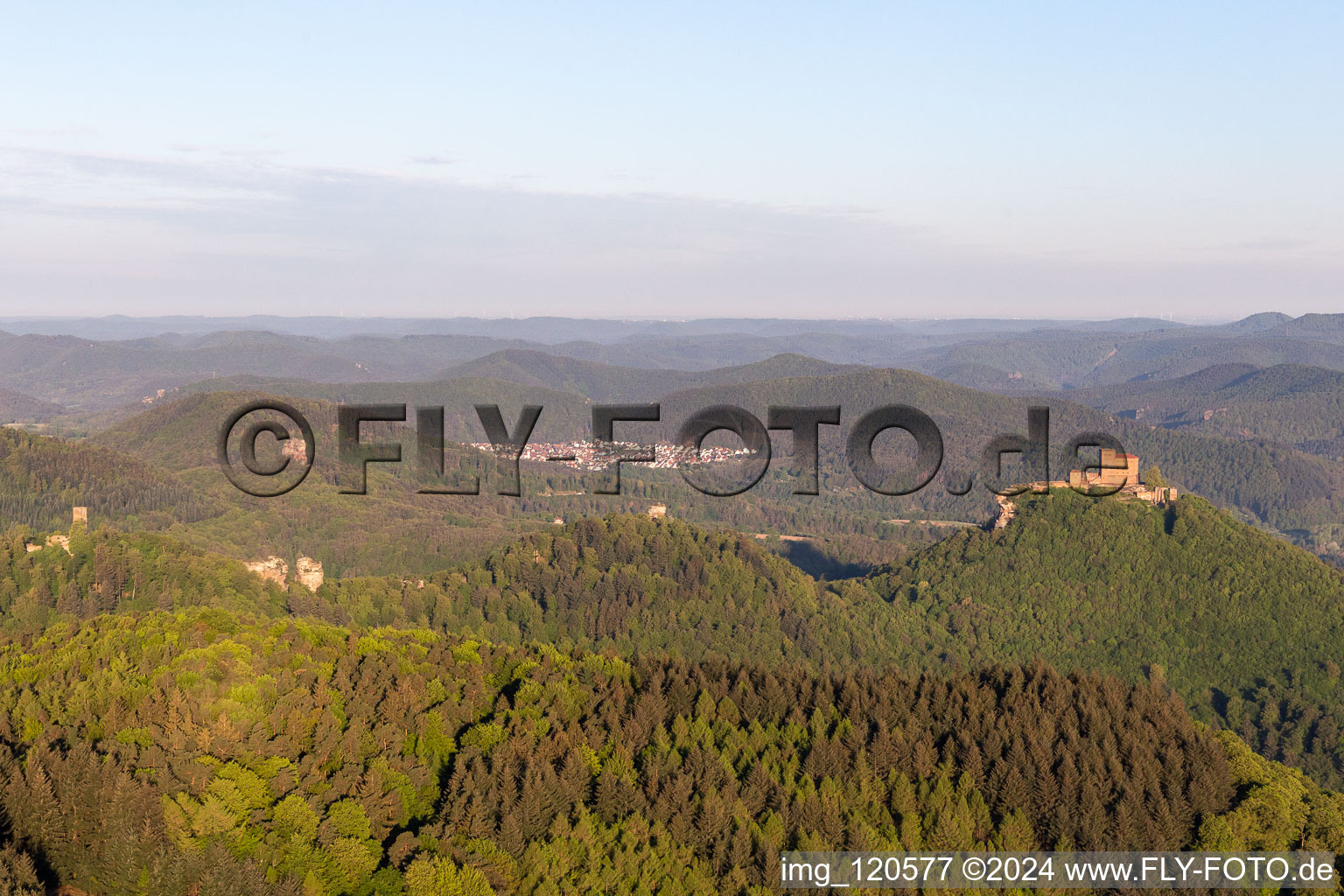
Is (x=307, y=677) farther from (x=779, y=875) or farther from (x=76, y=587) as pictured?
(x=76, y=587)

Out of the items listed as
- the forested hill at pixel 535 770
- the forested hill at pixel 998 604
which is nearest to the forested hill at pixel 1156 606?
the forested hill at pixel 998 604

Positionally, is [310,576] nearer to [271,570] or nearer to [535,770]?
[271,570]

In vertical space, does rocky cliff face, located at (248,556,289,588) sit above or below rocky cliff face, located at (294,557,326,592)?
above


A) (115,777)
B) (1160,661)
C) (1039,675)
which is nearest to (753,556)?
(1160,661)

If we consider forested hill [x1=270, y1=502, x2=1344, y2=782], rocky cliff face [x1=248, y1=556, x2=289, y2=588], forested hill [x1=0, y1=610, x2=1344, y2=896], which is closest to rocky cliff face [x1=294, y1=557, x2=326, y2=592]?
rocky cliff face [x1=248, y1=556, x2=289, y2=588]

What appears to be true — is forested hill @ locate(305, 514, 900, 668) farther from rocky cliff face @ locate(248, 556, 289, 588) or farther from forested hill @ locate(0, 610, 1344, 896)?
forested hill @ locate(0, 610, 1344, 896)

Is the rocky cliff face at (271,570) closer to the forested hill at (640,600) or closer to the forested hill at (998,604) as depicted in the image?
the forested hill at (640,600)
